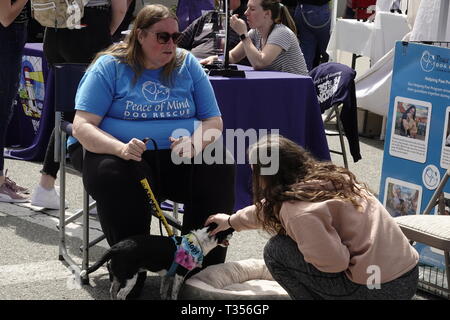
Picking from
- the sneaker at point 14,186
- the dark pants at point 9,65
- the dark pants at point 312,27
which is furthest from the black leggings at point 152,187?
the dark pants at point 312,27

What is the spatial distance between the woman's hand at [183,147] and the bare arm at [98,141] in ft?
0.75

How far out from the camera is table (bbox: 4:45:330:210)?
194 inches

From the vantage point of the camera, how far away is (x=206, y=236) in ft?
11.5

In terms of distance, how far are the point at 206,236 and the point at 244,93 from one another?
63.9 inches

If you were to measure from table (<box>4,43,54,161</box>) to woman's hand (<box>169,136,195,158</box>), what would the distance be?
228 cm

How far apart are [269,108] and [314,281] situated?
6.79ft

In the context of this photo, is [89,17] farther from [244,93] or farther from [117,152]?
[117,152]

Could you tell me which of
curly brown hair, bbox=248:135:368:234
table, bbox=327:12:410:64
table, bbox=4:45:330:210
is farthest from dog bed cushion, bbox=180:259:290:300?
table, bbox=327:12:410:64

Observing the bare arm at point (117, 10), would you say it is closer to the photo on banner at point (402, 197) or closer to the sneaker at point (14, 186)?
the sneaker at point (14, 186)

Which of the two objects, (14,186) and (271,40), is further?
(271,40)

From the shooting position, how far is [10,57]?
5035 mm

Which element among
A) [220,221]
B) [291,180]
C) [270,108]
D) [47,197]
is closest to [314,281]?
[291,180]

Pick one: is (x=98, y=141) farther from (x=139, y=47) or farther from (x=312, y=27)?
(x=312, y=27)

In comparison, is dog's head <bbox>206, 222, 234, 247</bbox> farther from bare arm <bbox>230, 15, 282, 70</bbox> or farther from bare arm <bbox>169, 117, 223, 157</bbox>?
bare arm <bbox>230, 15, 282, 70</bbox>
